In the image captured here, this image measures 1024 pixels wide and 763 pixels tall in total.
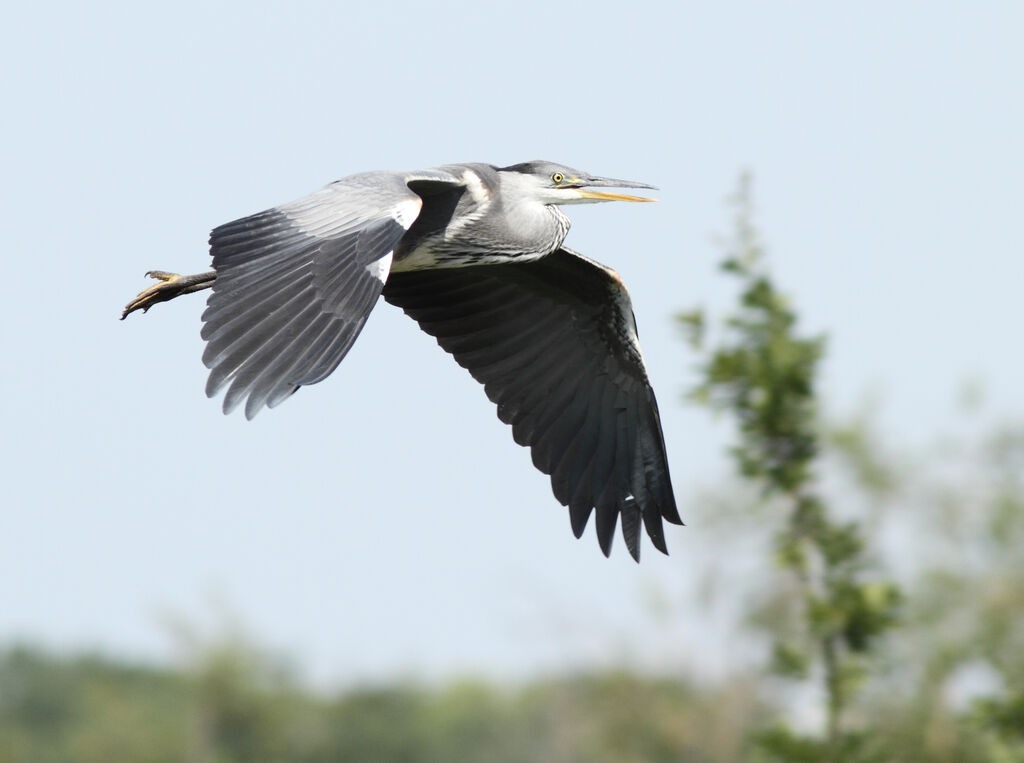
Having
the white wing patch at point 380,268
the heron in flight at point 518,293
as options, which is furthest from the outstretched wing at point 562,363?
the white wing patch at point 380,268

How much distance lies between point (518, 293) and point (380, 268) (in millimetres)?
2330

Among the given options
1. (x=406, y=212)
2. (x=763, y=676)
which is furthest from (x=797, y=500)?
(x=763, y=676)


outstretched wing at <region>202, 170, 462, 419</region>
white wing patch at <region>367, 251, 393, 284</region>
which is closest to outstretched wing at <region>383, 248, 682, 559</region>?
outstretched wing at <region>202, 170, 462, 419</region>

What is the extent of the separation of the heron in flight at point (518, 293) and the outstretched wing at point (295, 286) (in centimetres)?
1

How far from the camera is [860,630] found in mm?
6352

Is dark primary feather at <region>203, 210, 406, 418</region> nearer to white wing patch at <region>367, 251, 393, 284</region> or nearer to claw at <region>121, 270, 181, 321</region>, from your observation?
white wing patch at <region>367, 251, 393, 284</region>

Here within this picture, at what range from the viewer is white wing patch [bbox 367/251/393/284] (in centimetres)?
575

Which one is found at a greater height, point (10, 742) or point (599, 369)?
point (599, 369)

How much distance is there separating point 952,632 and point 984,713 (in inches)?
466

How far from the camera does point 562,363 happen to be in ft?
26.5

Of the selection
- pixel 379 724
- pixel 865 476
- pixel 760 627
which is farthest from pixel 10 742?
pixel 865 476

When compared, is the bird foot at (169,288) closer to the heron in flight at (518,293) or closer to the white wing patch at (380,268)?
the heron in flight at (518,293)

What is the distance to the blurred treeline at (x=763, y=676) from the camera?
642 cm

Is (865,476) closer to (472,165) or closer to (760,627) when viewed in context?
(760,627)
